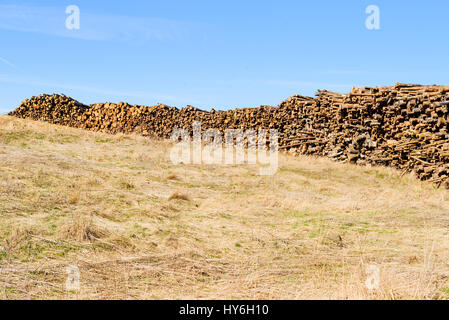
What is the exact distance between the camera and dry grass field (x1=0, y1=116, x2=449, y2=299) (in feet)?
13.4

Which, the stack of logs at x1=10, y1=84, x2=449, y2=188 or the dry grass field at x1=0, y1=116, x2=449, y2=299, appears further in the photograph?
the stack of logs at x1=10, y1=84, x2=449, y2=188

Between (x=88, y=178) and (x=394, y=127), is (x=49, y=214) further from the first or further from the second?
(x=394, y=127)

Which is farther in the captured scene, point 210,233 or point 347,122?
point 347,122

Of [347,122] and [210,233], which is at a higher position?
[347,122]

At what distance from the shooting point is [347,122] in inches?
603

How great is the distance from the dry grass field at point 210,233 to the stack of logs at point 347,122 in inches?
46.1

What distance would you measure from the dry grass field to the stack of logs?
117 cm

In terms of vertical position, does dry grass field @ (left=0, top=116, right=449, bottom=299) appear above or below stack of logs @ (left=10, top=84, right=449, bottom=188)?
below

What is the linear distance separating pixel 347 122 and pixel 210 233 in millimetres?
10722

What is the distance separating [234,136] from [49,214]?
572 inches

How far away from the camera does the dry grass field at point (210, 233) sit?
409cm
